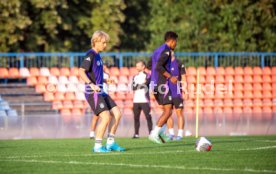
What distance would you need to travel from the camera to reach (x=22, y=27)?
33219 millimetres

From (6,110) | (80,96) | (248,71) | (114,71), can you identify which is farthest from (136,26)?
(6,110)

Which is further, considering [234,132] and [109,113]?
[234,132]

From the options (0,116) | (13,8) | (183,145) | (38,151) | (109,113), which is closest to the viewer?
(109,113)

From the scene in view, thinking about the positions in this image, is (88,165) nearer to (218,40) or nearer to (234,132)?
(234,132)

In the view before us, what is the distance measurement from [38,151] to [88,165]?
3.31m

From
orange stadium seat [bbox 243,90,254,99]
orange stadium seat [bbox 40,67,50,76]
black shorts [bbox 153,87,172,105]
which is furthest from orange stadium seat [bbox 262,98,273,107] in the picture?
black shorts [bbox 153,87,172,105]

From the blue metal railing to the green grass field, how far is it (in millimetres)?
14726

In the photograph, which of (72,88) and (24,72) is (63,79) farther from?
(24,72)

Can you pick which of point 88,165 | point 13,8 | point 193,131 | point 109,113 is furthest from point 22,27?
point 88,165

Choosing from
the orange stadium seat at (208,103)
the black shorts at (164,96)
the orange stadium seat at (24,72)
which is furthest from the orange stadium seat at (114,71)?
the black shorts at (164,96)

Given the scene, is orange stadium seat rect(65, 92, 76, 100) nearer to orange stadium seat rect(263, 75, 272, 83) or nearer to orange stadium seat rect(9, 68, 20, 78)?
orange stadium seat rect(9, 68, 20, 78)

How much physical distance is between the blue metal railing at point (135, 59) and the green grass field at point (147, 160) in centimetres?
1473

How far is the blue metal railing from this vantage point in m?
29.5

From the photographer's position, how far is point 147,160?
11.9 meters
